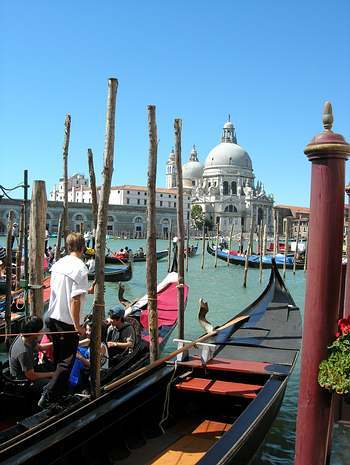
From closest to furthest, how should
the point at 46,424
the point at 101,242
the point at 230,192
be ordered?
the point at 46,424, the point at 101,242, the point at 230,192

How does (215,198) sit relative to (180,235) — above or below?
above

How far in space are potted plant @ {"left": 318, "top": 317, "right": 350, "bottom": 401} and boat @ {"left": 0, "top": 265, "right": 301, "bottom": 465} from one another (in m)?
0.49

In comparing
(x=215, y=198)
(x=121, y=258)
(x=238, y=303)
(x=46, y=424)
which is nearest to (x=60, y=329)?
(x=46, y=424)

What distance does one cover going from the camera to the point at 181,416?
275cm

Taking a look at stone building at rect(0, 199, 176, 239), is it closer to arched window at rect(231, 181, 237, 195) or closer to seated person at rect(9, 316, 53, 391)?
arched window at rect(231, 181, 237, 195)

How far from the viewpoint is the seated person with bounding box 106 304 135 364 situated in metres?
3.29

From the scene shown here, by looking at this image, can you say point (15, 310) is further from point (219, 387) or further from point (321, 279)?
point (321, 279)

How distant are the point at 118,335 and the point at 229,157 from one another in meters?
50.0

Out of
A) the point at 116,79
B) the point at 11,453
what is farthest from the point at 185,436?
the point at 116,79

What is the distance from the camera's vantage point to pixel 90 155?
5.52m

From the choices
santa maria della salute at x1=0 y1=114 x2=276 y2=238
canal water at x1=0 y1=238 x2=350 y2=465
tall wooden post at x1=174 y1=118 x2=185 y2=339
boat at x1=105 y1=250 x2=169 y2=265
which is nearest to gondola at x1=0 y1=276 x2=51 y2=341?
tall wooden post at x1=174 y1=118 x2=185 y2=339

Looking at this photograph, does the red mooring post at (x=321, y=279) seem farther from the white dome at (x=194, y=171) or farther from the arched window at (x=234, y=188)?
the white dome at (x=194, y=171)

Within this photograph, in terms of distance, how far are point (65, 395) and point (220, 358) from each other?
1182 mm

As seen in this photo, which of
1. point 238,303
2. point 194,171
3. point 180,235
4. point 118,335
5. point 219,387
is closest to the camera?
point 219,387
